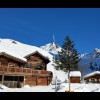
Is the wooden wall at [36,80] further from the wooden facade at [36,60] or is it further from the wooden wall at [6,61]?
the wooden facade at [36,60]

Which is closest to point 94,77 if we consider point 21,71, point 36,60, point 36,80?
point 36,60

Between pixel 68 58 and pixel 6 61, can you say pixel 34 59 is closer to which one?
pixel 6 61

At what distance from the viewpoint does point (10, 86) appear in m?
39.2

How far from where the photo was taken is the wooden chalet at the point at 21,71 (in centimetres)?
3944

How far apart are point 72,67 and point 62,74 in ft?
85.3

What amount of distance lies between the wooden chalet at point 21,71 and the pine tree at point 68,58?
435 inches

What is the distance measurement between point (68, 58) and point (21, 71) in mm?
21554

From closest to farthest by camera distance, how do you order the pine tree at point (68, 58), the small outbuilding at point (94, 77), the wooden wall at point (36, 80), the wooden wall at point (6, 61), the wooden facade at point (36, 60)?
the wooden wall at point (6, 61)
the wooden wall at point (36, 80)
the wooden facade at point (36, 60)
the pine tree at point (68, 58)
the small outbuilding at point (94, 77)

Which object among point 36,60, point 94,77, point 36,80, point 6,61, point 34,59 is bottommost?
point 36,80

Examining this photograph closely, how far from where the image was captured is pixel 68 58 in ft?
196

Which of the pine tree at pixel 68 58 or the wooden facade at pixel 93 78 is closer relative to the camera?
the pine tree at pixel 68 58

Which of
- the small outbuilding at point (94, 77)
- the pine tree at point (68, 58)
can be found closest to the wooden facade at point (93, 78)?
the small outbuilding at point (94, 77)
